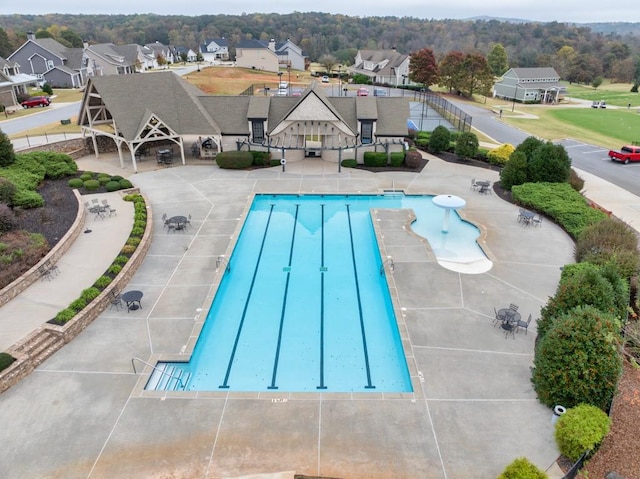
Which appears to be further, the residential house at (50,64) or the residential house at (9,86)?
Answer: the residential house at (50,64)

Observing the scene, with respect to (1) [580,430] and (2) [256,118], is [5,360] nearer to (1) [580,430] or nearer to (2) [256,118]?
(1) [580,430]

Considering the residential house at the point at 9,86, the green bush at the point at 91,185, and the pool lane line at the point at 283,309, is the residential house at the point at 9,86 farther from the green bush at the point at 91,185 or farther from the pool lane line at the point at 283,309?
the pool lane line at the point at 283,309

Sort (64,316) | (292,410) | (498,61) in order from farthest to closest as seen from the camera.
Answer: (498,61) → (64,316) → (292,410)

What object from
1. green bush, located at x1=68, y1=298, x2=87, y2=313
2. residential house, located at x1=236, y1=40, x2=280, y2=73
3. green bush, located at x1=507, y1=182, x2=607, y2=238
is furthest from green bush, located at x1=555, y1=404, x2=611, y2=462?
residential house, located at x1=236, y1=40, x2=280, y2=73

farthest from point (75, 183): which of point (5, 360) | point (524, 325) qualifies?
point (524, 325)

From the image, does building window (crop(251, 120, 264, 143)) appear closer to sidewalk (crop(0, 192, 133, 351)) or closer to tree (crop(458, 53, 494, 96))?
sidewalk (crop(0, 192, 133, 351))

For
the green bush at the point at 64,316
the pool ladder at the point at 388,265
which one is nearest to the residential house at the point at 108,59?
the green bush at the point at 64,316

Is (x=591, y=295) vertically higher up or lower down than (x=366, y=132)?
lower down
